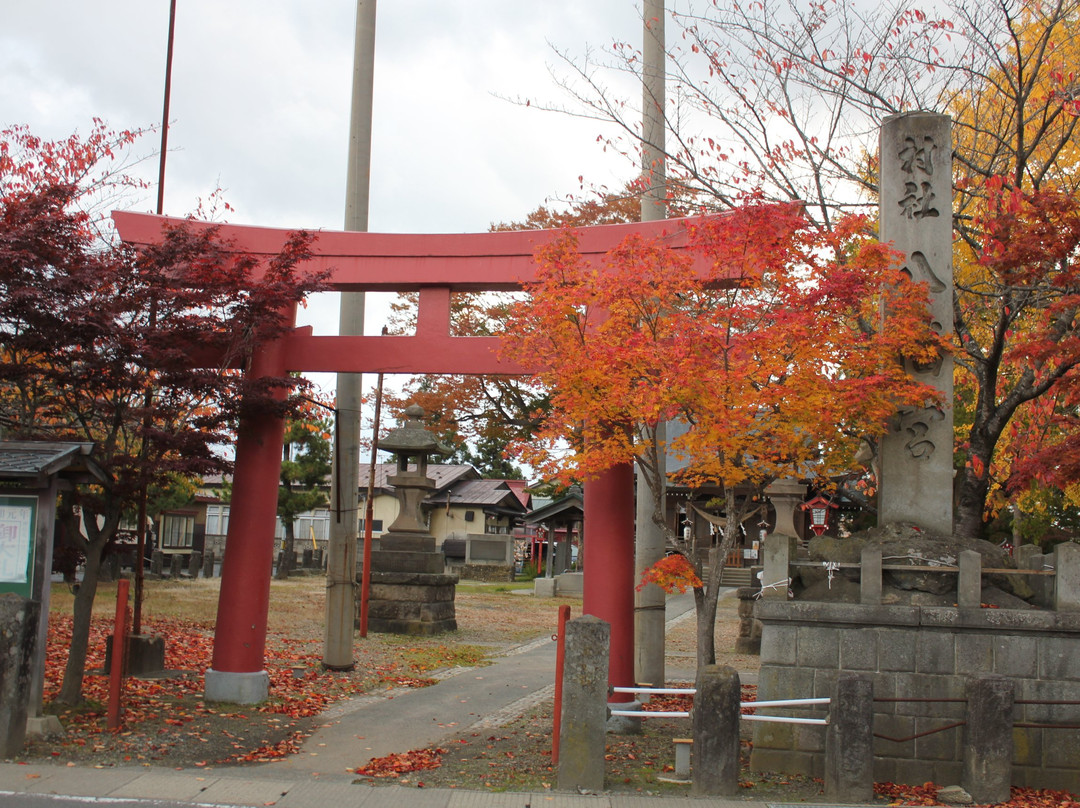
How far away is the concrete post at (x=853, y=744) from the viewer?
24.1ft

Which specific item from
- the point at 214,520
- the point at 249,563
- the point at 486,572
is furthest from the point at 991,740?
the point at 214,520

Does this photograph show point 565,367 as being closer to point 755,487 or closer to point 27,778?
point 755,487

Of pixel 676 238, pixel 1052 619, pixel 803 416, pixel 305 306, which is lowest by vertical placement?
pixel 1052 619

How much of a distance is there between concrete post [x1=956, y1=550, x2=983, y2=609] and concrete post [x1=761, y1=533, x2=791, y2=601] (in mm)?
1456

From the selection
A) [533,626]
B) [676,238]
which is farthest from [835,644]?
[533,626]

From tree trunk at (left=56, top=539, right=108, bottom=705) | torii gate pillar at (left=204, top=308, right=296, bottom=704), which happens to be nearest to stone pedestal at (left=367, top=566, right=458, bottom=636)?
torii gate pillar at (left=204, top=308, right=296, bottom=704)

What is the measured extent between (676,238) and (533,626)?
14.2 metres

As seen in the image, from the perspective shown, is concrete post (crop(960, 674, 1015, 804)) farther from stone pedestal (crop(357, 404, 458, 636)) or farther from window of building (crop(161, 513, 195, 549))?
window of building (crop(161, 513, 195, 549))

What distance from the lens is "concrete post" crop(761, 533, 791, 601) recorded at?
8445 millimetres

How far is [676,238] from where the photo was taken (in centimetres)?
1017

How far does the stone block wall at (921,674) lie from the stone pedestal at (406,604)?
1195cm

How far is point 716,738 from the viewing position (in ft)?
24.1

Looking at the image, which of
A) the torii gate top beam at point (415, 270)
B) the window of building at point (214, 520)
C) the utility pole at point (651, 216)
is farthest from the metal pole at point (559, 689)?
the window of building at point (214, 520)

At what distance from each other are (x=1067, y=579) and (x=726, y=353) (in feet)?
11.4
